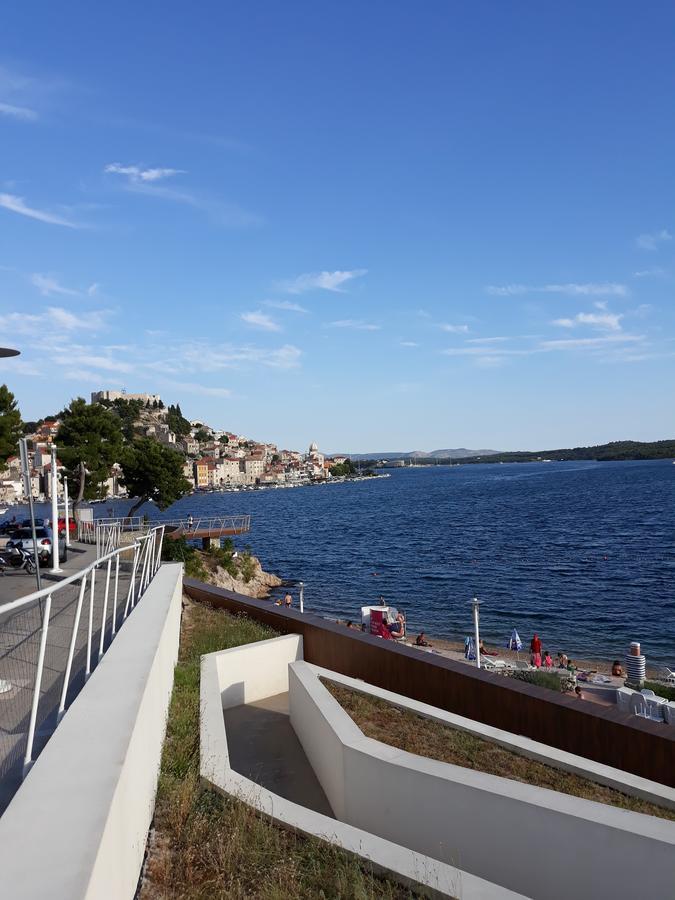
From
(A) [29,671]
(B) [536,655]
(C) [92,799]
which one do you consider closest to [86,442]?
(B) [536,655]

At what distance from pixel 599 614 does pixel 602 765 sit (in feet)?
79.0

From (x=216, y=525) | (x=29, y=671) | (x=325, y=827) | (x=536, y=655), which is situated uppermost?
(x=29, y=671)

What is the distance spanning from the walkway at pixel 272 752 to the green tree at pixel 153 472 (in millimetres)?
31007

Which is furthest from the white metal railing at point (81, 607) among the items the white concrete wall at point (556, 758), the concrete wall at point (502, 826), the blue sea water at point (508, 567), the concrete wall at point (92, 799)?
the blue sea water at point (508, 567)

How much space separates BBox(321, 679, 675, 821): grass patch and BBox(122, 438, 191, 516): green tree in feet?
110

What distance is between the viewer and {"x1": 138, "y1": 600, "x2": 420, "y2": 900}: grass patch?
3.92 metres

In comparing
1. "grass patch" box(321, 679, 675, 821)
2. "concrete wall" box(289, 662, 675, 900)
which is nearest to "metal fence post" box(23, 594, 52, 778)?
"concrete wall" box(289, 662, 675, 900)

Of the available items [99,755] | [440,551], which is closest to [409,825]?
[99,755]

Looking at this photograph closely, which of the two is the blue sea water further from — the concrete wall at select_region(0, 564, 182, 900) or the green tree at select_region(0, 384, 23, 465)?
the concrete wall at select_region(0, 564, 182, 900)

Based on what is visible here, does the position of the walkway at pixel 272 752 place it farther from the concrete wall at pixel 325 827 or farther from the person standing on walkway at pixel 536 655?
the person standing on walkway at pixel 536 655

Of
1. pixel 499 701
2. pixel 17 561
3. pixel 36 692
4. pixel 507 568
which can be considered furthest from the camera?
pixel 507 568

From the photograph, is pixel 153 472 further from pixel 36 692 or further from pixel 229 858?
pixel 36 692

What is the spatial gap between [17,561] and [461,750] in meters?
11.7

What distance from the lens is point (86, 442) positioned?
35500 millimetres
